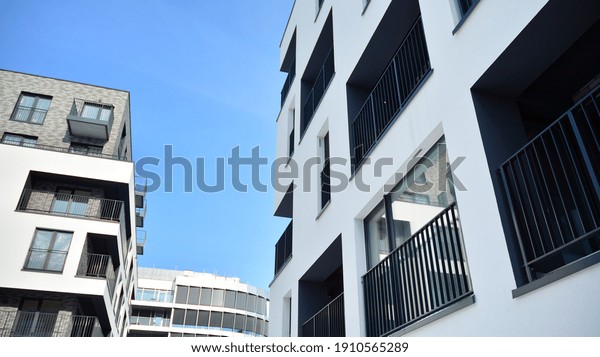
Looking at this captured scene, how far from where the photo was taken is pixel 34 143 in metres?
26.0

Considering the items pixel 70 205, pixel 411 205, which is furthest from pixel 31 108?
pixel 411 205

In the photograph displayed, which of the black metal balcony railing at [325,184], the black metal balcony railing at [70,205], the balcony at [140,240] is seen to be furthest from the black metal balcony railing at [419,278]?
the balcony at [140,240]

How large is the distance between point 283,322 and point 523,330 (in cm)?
879

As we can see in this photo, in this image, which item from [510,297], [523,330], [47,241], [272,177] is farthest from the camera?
[47,241]

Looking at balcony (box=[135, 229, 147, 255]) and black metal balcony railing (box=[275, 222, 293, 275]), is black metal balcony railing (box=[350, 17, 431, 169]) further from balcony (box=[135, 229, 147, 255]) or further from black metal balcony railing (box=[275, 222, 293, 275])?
balcony (box=[135, 229, 147, 255])

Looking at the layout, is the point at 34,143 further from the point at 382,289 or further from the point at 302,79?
the point at 382,289

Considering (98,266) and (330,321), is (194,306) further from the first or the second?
(330,321)

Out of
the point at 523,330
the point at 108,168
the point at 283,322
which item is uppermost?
the point at 108,168

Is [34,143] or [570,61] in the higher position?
[34,143]

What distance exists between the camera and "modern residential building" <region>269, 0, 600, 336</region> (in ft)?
12.3

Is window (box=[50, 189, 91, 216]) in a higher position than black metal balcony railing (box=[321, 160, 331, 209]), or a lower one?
higher

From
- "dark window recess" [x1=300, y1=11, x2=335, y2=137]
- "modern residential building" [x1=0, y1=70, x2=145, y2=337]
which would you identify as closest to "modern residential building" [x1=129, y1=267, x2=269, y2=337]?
"modern residential building" [x1=0, y1=70, x2=145, y2=337]

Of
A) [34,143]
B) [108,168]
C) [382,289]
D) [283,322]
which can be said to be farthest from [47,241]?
[382,289]

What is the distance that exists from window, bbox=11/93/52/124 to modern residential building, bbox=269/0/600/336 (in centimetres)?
2380
